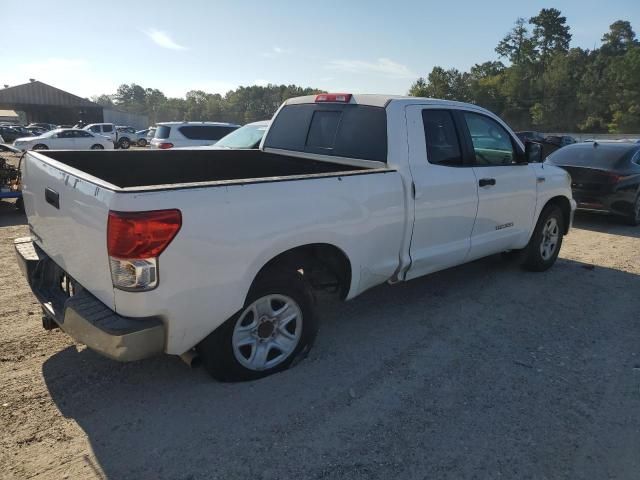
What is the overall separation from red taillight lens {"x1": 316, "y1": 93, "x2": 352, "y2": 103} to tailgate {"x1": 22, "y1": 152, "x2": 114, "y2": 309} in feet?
7.99

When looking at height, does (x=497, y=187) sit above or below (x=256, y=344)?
above

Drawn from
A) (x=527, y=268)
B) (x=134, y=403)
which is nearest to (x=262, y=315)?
(x=134, y=403)

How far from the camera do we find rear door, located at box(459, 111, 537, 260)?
468 centimetres

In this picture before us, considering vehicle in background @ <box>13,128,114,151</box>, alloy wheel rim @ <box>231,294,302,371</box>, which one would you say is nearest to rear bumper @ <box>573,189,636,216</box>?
alloy wheel rim @ <box>231,294,302,371</box>

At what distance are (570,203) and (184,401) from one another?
5.25m

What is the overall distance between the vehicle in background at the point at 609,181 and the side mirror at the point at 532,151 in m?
4.52

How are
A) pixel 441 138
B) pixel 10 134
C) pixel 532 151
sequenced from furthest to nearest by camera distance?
pixel 10 134 → pixel 532 151 → pixel 441 138

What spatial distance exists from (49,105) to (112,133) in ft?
124

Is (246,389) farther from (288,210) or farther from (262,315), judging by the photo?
(288,210)

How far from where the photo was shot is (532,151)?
523cm

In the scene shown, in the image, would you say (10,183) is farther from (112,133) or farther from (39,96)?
(39,96)

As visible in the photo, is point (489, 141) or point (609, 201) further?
point (609, 201)

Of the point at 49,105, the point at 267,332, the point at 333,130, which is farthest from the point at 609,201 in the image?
the point at 49,105

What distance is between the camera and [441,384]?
3.36m
